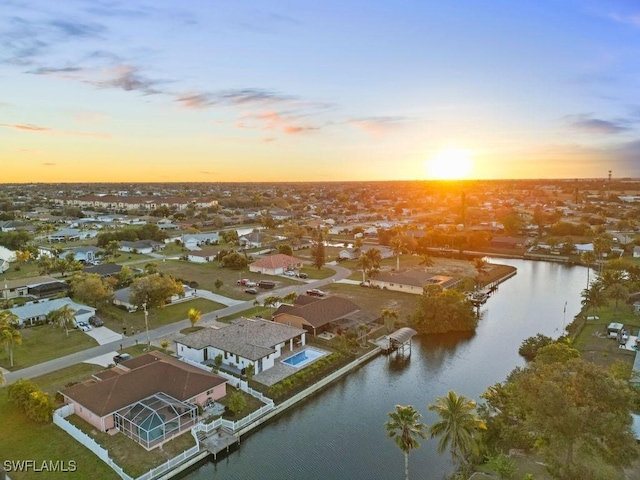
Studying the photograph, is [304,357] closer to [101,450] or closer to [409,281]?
[101,450]

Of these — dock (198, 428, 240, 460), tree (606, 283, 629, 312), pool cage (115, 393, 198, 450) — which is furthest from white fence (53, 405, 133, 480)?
tree (606, 283, 629, 312)

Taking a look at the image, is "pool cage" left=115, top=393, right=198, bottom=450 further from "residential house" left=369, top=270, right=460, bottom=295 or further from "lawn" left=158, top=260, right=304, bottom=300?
"residential house" left=369, top=270, right=460, bottom=295

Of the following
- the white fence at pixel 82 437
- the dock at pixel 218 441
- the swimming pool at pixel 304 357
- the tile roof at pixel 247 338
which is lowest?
the dock at pixel 218 441

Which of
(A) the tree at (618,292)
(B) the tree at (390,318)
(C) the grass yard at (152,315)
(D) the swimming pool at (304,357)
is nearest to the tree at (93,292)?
(C) the grass yard at (152,315)

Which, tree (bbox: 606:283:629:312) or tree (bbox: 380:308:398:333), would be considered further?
tree (bbox: 606:283:629:312)

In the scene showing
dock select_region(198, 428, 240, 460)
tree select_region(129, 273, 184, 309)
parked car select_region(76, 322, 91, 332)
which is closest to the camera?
dock select_region(198, 428, 240, 460)

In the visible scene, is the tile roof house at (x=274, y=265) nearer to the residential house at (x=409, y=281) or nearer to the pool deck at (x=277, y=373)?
the residential house at (x=409, y=281)

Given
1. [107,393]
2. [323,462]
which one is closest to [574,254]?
[323,462]

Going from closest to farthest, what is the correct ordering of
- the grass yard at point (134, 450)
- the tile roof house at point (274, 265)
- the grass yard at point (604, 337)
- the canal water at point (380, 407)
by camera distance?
the grass yard at point (134, 450) < the canal water at point (380, 407) < the grass yard at point (604, 337) < the tile roof house at point (274, 265)
